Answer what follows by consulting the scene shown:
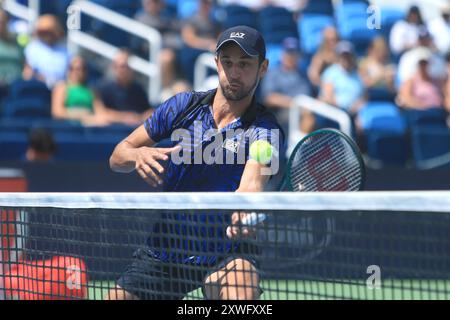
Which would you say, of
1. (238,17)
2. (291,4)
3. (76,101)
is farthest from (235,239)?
(291,4)

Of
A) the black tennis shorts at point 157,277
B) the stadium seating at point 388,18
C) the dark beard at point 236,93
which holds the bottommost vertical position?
the black tennis shorts at point 157,277

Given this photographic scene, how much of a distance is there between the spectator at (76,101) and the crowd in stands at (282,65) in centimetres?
1

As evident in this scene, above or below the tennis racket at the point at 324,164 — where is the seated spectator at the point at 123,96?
above

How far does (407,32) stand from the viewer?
13.4 metres

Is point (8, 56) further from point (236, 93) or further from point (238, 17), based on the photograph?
point (236, 93)

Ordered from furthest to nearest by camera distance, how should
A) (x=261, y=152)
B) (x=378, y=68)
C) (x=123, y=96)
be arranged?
(x=378, y=68) < (x=123, y=96) < (x=261, y=152)

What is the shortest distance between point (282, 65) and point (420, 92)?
5.54ft

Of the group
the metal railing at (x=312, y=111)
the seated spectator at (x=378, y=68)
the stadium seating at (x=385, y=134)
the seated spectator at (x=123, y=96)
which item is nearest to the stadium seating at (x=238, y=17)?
the seated spectator at (x=378, y=68)

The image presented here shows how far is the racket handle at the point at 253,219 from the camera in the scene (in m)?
4.55

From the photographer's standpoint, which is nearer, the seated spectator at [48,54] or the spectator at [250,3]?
the seated spectator at [48,54]

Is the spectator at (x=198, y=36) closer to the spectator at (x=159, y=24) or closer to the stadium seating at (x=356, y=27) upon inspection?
the spectator at (x=159, y=24)

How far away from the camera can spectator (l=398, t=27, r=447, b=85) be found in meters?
12.5

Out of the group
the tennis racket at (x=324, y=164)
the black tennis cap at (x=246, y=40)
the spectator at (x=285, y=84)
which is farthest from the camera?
the spectator at (x=285, y=84)

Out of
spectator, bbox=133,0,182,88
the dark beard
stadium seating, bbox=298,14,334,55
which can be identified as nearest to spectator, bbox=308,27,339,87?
stadium seating, bbox=298,14,334,55
